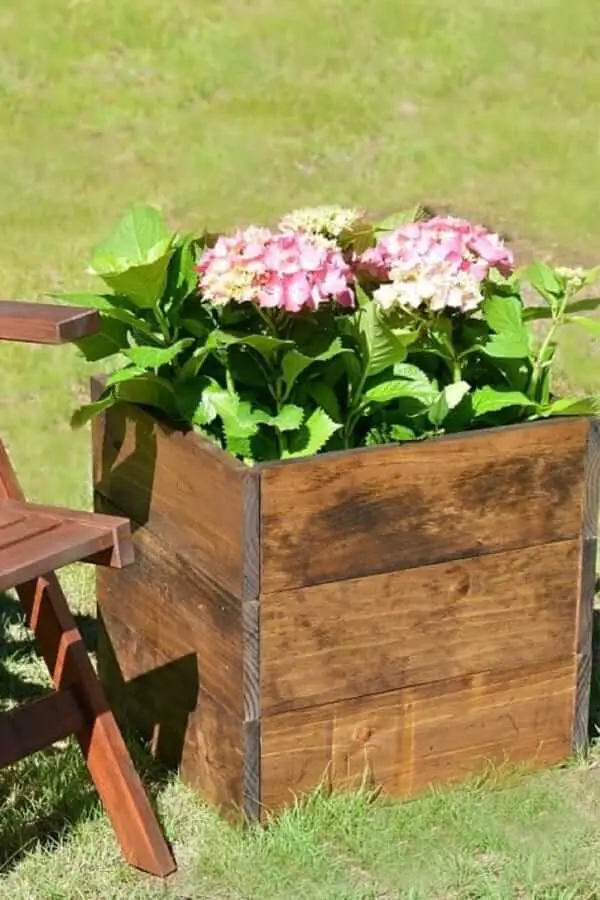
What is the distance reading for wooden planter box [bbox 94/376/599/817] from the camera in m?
2.89

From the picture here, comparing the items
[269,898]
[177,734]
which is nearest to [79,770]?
[177,734]

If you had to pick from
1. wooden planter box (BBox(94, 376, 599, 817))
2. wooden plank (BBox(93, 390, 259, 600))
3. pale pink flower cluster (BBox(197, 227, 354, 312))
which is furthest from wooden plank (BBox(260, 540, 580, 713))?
pale pink flower cluster (BBox(197, 227, 354, 312))

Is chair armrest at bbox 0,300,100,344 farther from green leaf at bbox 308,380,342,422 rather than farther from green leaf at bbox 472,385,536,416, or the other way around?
green leaf at bbox 472,385,536,416

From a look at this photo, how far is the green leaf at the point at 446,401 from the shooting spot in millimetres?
3008

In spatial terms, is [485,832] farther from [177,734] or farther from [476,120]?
[476,120]

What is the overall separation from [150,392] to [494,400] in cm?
72

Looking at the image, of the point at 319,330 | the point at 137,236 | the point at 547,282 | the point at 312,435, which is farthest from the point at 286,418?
the point at 547,282

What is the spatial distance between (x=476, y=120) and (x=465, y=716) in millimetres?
7338

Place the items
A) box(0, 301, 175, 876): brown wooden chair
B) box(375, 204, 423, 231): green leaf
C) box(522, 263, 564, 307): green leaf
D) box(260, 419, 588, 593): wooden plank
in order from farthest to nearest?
box(375, 204, 423, 231): green leaf → box(522, 263, 564, 307): green leaf → box(260, 419, 588, 593): wooden plank → box(0, 301, 175, 876): brown wooden chair

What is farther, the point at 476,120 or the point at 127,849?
the point at 476,120

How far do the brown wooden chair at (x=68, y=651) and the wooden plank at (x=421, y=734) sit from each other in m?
0.28

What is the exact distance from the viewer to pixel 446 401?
9.90 feet

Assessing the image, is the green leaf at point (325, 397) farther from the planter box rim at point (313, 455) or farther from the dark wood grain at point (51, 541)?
the dark wood grain at point (51, 541)

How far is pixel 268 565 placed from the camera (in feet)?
9.36
